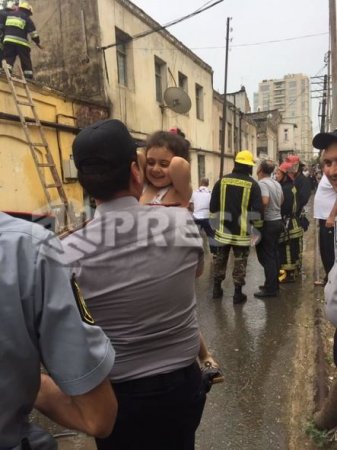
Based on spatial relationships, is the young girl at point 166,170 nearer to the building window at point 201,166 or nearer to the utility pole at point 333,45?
the utility pole at point 333,45

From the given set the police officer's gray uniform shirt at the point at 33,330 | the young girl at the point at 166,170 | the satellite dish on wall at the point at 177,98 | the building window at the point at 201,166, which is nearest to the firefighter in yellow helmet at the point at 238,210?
the young girl at the point at 166,170

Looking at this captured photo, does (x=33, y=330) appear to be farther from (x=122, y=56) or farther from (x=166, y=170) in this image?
(x=122, y=56)

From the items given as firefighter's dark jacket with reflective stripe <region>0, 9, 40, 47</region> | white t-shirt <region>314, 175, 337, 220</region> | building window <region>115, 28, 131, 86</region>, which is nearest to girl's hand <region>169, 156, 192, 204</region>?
white t-shirt <region>314, 175, 337, 220</region>

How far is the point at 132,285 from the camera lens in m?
1.40

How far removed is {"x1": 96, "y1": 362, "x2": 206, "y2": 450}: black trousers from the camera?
1.43m

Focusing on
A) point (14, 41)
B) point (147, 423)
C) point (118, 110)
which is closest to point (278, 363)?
point (147, 423)

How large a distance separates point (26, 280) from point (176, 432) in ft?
3.22

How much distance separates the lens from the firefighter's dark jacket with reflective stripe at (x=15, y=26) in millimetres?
7555

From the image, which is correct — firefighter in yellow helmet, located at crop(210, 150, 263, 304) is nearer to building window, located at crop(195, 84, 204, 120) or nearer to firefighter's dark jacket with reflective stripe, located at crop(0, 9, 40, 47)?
firefighter's dark jacket with reflective stripe, located at crop(0, 9, 40, 47)

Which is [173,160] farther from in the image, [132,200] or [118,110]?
[118,110]

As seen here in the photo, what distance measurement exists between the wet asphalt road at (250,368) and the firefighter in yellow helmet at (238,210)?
0.52 metres

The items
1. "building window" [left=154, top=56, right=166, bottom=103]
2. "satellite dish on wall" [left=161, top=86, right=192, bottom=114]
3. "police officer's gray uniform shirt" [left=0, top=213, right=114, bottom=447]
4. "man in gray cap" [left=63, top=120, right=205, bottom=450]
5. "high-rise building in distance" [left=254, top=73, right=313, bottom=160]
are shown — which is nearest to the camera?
"police officer's gray uniform shirt" [left=0, top=213, right=114, bottom=447]

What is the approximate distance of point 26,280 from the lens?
2.90ft

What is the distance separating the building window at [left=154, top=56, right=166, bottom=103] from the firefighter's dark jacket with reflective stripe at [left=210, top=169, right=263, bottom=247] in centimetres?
845
